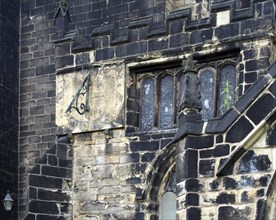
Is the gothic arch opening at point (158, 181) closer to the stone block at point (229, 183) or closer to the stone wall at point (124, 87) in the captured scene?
the stone wall at point (124, 87)

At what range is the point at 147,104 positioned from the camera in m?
16.7

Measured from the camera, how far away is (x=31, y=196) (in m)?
16.3

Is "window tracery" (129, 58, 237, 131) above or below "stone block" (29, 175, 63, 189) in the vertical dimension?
above

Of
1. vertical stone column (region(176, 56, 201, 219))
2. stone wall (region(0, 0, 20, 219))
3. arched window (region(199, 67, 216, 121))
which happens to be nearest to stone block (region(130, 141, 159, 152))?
arched window (region(199, 67, 216, 121))

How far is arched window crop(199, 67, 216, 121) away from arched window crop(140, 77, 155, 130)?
1.11m

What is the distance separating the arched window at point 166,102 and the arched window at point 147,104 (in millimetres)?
170

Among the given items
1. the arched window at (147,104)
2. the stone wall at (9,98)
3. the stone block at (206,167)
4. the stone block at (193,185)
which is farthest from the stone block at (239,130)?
the stone wall at (9,98)

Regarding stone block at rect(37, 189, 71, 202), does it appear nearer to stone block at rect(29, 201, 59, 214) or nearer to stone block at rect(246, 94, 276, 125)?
stone block at rect(29, 201, 59, 214)

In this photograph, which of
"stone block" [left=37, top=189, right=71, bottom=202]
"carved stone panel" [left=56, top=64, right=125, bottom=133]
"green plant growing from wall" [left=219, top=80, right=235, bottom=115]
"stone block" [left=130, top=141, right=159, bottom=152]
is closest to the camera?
"green plant growing from wall" [left=219, top=80, right=235, bottom=115]

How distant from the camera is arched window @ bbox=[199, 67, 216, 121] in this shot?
16.0 m

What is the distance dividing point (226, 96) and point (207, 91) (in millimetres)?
428

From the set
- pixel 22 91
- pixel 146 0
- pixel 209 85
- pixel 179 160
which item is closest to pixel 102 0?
pixel 146 0

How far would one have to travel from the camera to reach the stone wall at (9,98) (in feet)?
62.7

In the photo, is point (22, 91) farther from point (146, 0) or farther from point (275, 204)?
point (275, 204)
